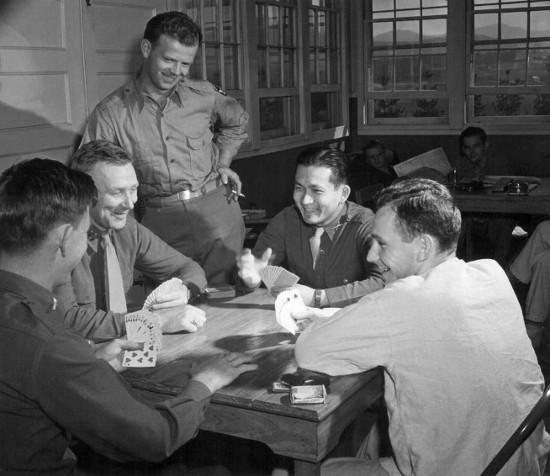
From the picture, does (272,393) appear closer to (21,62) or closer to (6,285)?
(6,285)

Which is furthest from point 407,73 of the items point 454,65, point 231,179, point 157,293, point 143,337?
→ point 143,337

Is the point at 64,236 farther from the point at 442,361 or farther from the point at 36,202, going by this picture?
the point at 442,361

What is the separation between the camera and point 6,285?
1600 mm

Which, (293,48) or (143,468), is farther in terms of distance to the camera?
(293,48)

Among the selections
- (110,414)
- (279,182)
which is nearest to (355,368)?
(110,414)

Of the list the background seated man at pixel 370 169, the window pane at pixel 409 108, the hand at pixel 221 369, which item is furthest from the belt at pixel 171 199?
the window pane at pixel 409 108

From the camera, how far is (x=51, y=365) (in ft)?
4.99

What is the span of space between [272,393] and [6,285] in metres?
0.68

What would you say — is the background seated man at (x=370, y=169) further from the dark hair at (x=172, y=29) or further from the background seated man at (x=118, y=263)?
the background seated man at (x=118, y=263)

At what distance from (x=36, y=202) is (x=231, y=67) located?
4.10 m

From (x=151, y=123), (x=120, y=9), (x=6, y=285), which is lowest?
(x=6, y=285)

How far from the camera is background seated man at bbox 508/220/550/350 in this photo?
4.47m

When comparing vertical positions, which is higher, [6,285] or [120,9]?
[120,9]

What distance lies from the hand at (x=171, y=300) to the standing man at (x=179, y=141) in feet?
3.52
